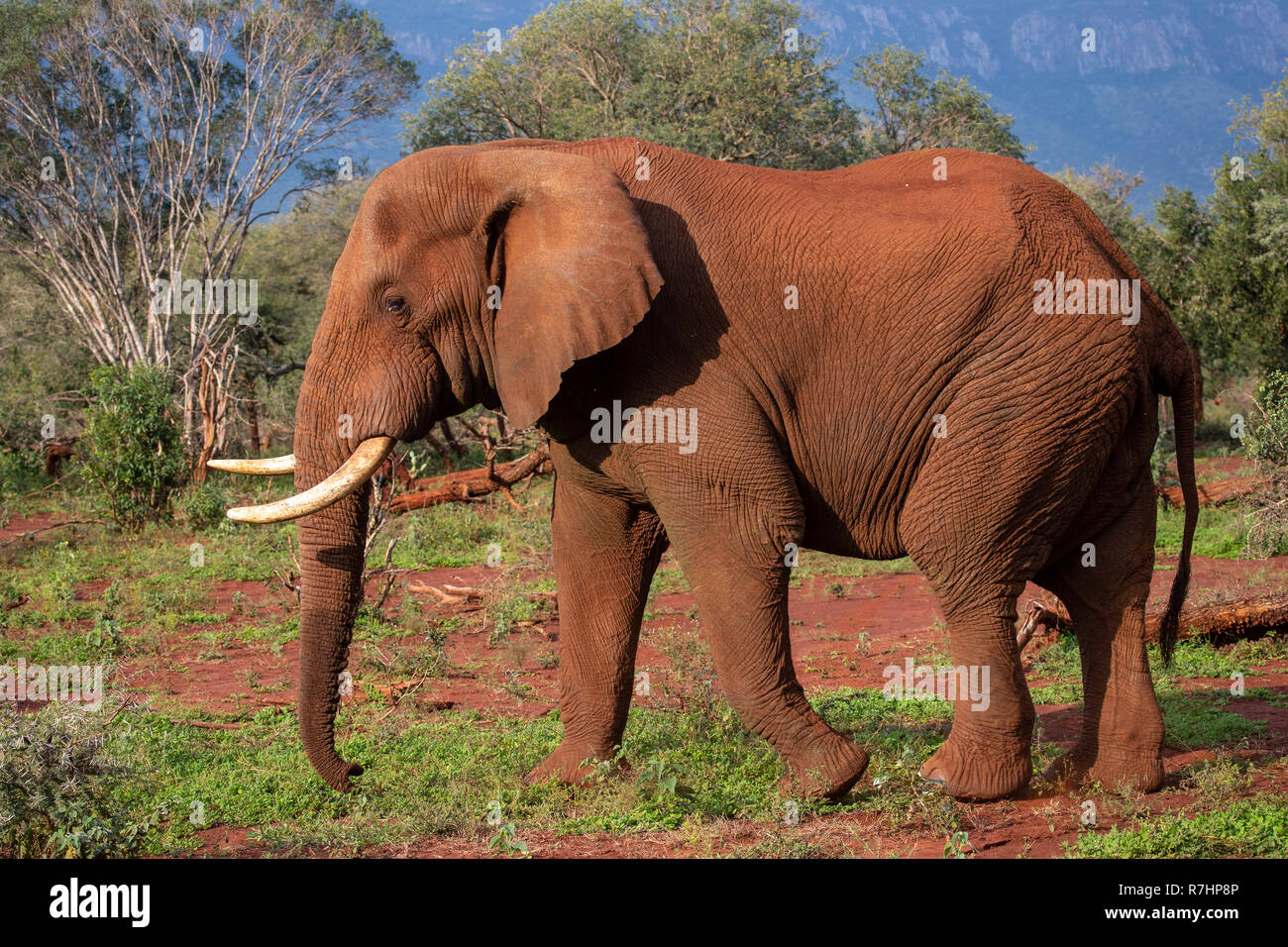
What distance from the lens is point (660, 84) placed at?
2605 centimetres

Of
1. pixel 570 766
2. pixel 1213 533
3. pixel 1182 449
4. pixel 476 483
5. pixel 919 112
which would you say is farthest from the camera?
pixel 919 112

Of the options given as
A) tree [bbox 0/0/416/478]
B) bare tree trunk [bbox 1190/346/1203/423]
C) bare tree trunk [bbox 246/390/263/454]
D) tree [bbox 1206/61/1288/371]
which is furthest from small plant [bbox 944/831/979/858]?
tree [bbox 0/0/416/478]

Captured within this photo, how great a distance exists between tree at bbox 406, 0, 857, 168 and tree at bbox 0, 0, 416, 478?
344 centimetres

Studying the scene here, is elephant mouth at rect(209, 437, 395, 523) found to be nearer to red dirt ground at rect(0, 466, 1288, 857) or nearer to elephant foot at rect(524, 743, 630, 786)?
red dirt ground at rect(0, 466, 1288, 857)

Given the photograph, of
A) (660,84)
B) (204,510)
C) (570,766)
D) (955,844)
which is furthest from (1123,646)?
(660,84)

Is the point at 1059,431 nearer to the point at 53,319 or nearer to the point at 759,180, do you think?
the point at 759,180

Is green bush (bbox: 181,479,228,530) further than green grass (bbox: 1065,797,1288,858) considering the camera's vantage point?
Yes

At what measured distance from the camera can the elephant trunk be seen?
5707 mm

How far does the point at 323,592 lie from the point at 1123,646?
158 inches

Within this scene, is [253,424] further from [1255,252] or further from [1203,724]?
[1255,252]

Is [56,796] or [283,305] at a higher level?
[283,305]

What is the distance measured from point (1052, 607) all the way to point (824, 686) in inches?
76.1

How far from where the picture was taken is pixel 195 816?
601 centimetres
